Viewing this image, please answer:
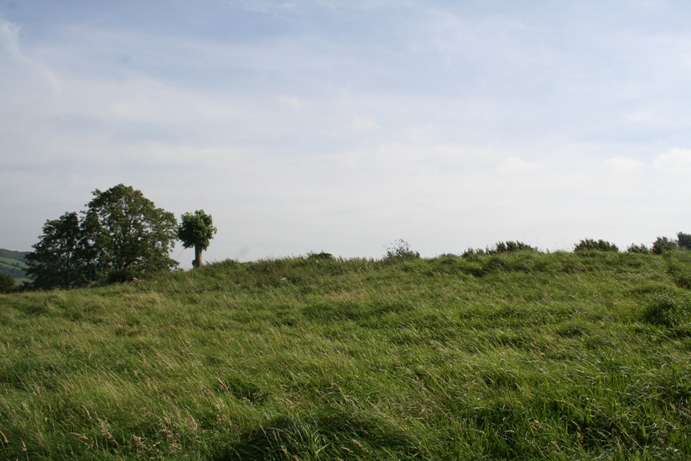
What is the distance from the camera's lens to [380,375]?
530 cm

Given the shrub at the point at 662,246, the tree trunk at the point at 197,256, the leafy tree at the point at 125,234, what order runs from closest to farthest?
1. the shrub at the point at 662,246
2. the tree trunk at the point at 197,256
3. the leafy tree at the point at 125,234

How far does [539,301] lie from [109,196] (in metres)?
37.0

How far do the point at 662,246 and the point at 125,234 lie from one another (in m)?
36.5

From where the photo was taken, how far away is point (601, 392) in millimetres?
3967

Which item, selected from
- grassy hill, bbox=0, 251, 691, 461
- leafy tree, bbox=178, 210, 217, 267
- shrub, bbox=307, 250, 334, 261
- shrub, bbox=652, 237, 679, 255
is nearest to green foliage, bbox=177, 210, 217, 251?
leafy tree, bbox=178, 210, 217, 267

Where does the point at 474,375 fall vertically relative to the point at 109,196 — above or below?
below

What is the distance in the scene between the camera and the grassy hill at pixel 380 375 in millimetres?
3594

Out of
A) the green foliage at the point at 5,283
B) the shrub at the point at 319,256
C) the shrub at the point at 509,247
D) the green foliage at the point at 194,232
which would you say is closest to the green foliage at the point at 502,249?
the shrub at the point at 509,247

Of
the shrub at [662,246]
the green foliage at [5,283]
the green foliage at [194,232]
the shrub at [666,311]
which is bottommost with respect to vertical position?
the green foliage at [5,283]

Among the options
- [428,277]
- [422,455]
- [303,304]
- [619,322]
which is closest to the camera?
[422,455]

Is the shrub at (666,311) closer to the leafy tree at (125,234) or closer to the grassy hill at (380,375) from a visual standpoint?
the grassy hill at (380,375)

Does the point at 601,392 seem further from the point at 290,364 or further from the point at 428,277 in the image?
the point at 428,277

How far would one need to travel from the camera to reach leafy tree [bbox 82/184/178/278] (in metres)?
36.2

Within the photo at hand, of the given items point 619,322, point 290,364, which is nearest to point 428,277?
point 619,322
